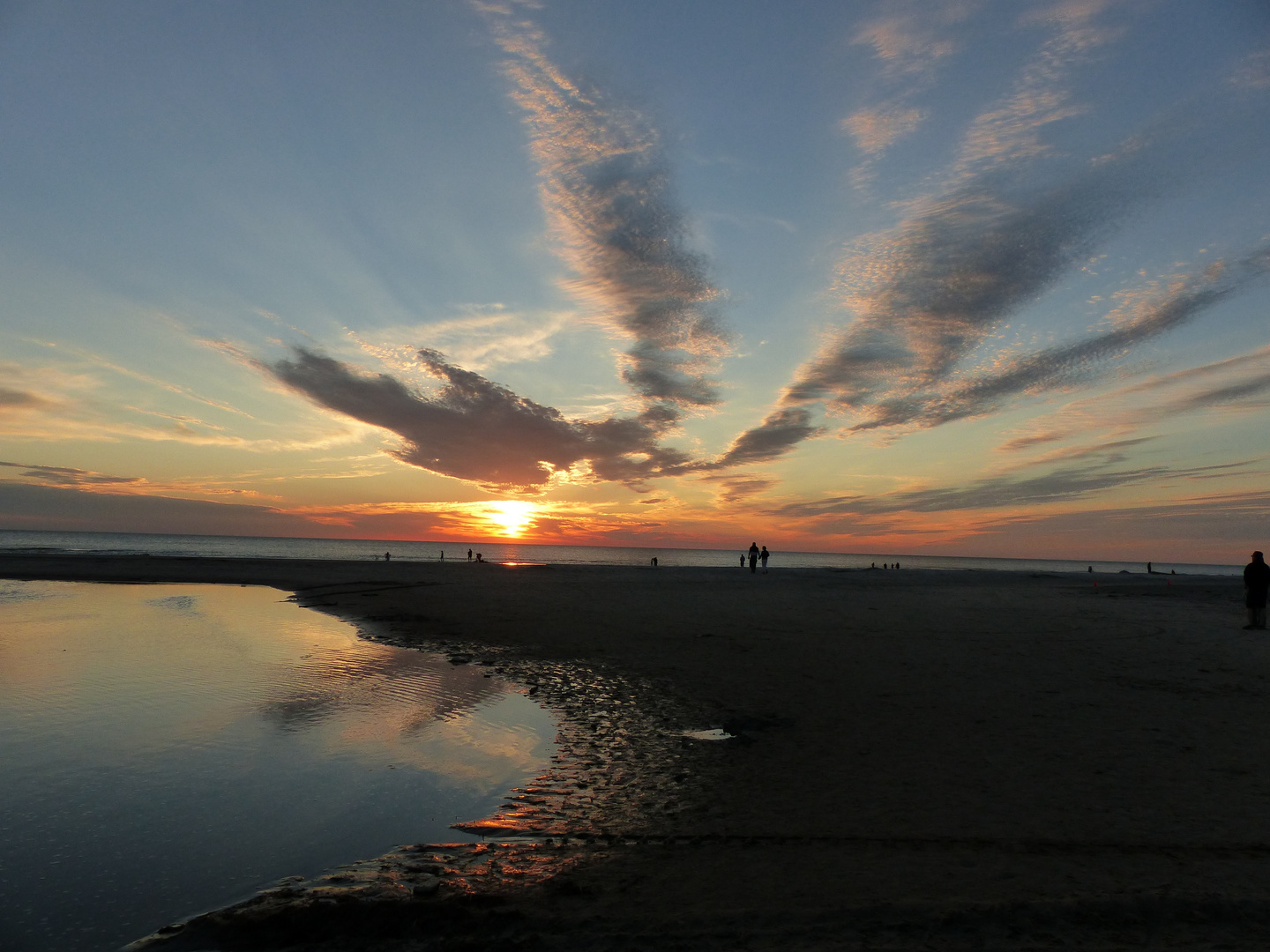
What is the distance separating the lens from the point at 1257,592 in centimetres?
2200

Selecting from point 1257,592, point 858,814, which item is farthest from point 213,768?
point 1257,592

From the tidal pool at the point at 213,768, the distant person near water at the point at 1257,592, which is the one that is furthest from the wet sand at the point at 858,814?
the distant person near water at the point at 1257,592

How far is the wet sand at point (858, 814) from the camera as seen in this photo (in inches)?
205

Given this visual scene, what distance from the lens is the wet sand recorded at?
5215mm

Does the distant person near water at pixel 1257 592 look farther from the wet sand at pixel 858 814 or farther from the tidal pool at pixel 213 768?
the tidal pool at pixel 213 768

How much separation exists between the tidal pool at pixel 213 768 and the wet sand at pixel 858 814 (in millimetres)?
830

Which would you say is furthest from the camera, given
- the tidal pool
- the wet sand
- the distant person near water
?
the distant person near water

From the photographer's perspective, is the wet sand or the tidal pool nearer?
the wet sand

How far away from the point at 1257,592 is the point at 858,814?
23.9 m

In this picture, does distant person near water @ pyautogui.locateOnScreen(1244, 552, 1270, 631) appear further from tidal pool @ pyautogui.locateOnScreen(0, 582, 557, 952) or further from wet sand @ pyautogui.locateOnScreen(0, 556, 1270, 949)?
tidal pool @ pyautogui.locateOnScreen(0, 582, 557, 952)

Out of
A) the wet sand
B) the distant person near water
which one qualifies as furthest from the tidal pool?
the distant person near water

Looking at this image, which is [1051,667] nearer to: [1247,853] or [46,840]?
[1247,853]

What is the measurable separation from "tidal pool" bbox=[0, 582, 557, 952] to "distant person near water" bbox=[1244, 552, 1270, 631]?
82.6ft

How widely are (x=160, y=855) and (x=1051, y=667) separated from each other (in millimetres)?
18010
